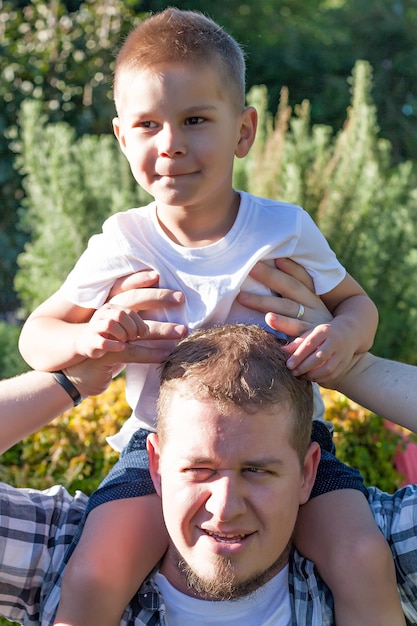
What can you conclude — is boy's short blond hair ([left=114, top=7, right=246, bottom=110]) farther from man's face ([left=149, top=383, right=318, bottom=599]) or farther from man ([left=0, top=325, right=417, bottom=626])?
man's face ([left=149, top=383, right=318, bottom=599])

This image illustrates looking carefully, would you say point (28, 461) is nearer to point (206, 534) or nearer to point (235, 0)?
point (206, 534)

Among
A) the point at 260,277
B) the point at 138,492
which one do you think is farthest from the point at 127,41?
the point at 138,492

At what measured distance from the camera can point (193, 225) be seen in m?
2.68

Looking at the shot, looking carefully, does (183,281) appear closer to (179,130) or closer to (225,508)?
(179,130)

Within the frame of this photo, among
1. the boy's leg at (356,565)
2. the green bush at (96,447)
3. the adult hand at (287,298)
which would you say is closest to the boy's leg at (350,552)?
the boy's leg at (356,565)

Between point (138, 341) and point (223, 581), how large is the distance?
27.0 inches

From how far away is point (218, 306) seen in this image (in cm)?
256

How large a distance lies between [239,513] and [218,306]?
24.2 inches

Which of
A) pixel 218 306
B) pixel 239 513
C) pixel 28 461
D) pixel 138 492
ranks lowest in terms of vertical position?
pixel 28 461

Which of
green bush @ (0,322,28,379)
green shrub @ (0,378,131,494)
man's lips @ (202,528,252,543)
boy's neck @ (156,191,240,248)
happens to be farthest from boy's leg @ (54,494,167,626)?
green bush @ (0,322,28,379)

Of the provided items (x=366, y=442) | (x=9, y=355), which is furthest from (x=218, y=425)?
(x=9, y=355)

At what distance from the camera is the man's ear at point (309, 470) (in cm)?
238

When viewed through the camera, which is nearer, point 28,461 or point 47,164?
point 28,461

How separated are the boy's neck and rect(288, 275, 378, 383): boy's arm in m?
0.37
